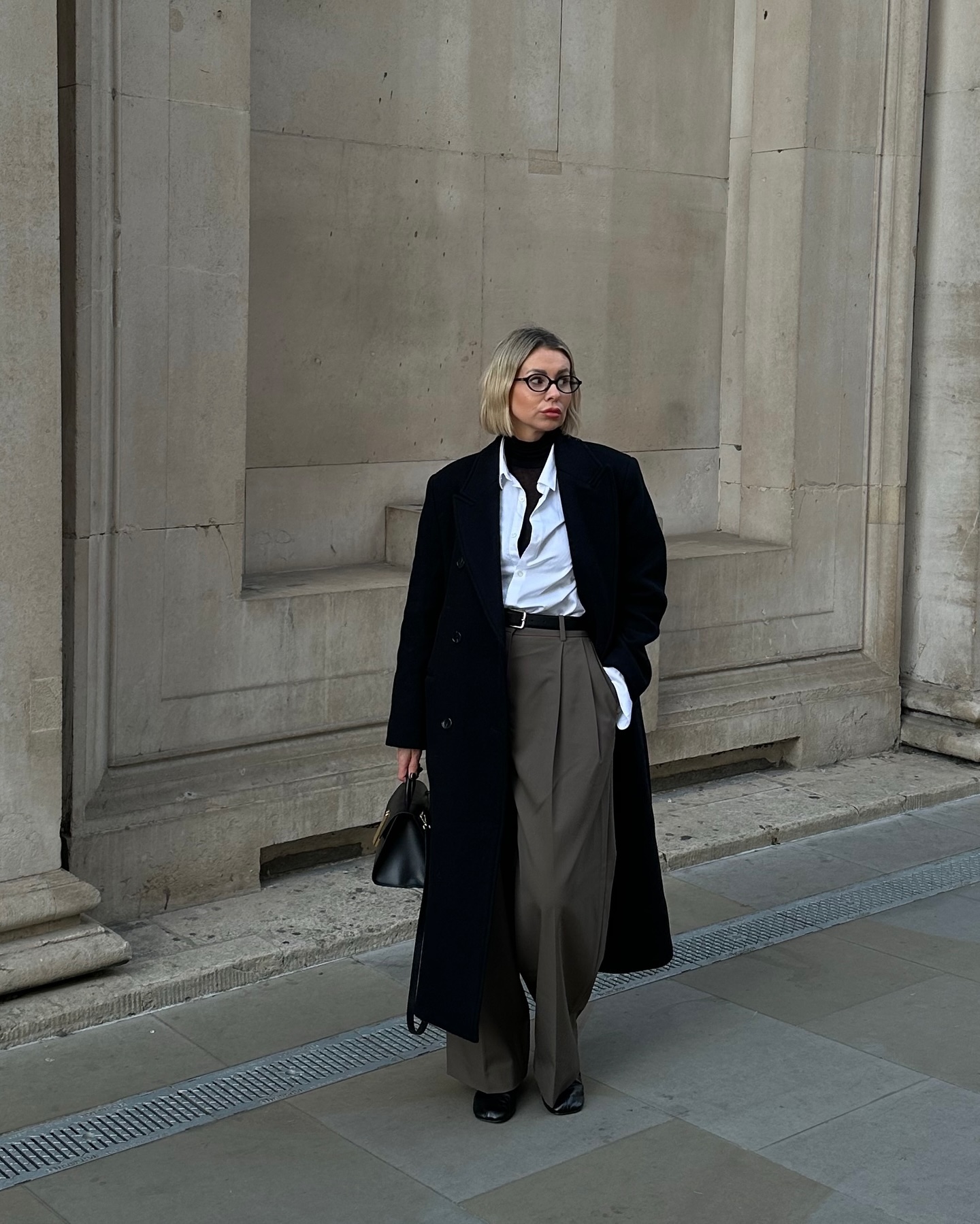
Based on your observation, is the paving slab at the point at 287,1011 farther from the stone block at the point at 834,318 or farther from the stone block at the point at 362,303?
the stone block at the point at 834,318

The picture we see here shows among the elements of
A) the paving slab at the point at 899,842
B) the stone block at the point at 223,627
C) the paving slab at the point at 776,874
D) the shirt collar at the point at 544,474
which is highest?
the shirt collar at the point at 544,474

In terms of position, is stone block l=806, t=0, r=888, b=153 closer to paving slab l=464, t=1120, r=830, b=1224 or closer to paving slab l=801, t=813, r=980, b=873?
paving slab l=801, t=813, r=980, b=873

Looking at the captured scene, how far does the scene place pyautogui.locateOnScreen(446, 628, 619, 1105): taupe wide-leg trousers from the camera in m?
4.14

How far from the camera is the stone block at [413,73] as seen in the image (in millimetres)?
6195

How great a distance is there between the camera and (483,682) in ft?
13.7

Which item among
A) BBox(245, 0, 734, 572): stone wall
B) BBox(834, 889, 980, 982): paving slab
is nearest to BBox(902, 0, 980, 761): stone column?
BBox(245, 0, 734, 572): stone wall

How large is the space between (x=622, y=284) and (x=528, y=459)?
331 cm

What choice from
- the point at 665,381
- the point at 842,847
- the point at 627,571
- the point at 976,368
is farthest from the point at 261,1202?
the point at 976,368

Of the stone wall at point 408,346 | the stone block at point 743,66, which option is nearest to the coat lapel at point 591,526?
the stone wall at point 408,346

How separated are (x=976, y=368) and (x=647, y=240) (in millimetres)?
1725

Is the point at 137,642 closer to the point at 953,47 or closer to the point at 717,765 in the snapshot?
the point at 717,765

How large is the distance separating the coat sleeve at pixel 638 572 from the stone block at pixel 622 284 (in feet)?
8.97

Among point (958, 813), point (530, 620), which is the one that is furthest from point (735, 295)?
point (530, 620)

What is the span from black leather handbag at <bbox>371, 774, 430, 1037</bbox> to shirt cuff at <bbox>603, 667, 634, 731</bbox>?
0.57m
